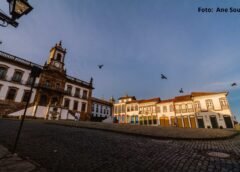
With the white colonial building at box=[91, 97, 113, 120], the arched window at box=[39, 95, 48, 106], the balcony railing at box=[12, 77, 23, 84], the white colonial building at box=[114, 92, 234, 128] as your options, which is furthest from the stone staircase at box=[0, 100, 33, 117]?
the white colonial building at box=[114, 92, 234, 128]

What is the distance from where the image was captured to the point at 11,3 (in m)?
3.47

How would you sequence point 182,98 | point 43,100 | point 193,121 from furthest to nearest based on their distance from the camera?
point 182,98 → point 193,121 → point 43,100

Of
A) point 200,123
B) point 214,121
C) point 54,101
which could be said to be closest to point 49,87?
point 54,101

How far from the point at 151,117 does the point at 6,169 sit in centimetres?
3694

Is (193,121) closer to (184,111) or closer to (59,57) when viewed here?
(184,111)

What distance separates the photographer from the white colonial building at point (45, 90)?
23005mm

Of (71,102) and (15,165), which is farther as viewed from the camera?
(71,102)

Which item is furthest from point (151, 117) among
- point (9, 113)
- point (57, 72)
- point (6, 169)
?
point (6, 169)

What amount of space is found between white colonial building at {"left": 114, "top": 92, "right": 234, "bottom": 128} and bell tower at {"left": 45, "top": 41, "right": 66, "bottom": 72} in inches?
917

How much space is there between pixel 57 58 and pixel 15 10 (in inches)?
1270

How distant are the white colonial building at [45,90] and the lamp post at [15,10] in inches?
893

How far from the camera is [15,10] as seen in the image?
3.46 metres

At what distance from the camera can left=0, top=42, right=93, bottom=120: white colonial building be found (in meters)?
23.0

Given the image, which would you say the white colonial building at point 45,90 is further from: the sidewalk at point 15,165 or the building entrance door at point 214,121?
the building entrance door at point 214,121
